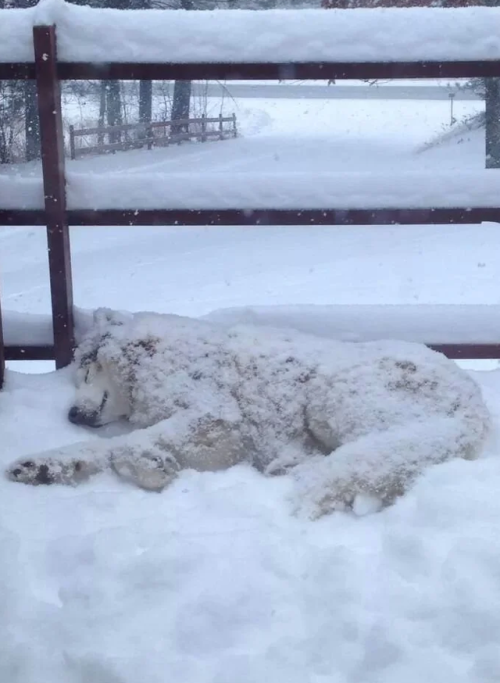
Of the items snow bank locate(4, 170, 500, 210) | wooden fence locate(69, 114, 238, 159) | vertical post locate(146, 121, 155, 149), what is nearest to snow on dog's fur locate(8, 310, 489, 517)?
snow bank locate(4, 170, 500, 210)

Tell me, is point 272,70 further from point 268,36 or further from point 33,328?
point 33,328

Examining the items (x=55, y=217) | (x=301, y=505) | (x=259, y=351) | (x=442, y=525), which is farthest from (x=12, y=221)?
(x=442, y=525)

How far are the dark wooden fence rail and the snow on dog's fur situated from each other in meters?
0.44

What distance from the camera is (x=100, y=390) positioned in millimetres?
3400

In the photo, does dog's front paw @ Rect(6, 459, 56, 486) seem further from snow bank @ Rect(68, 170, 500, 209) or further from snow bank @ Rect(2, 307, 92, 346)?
snow bank @ Rect(68, 170, 500, 209)

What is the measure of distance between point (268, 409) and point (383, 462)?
61 centimetres

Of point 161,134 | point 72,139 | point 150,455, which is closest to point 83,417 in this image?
point 150,455

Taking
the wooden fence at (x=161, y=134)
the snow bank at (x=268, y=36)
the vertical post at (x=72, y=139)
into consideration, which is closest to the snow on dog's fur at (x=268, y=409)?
the snow bank at (x=268, y=36)

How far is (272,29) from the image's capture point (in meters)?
3.51

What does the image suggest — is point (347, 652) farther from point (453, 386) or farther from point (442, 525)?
point (453, 386)

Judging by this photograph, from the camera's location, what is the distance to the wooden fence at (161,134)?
8.52m

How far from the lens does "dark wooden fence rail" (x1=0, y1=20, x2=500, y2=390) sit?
11.5 ft

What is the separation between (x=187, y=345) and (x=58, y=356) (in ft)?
2.66

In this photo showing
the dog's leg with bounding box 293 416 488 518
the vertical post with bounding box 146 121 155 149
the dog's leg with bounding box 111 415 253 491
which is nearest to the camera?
the dog's leg with bounding box 293 416 488 518
